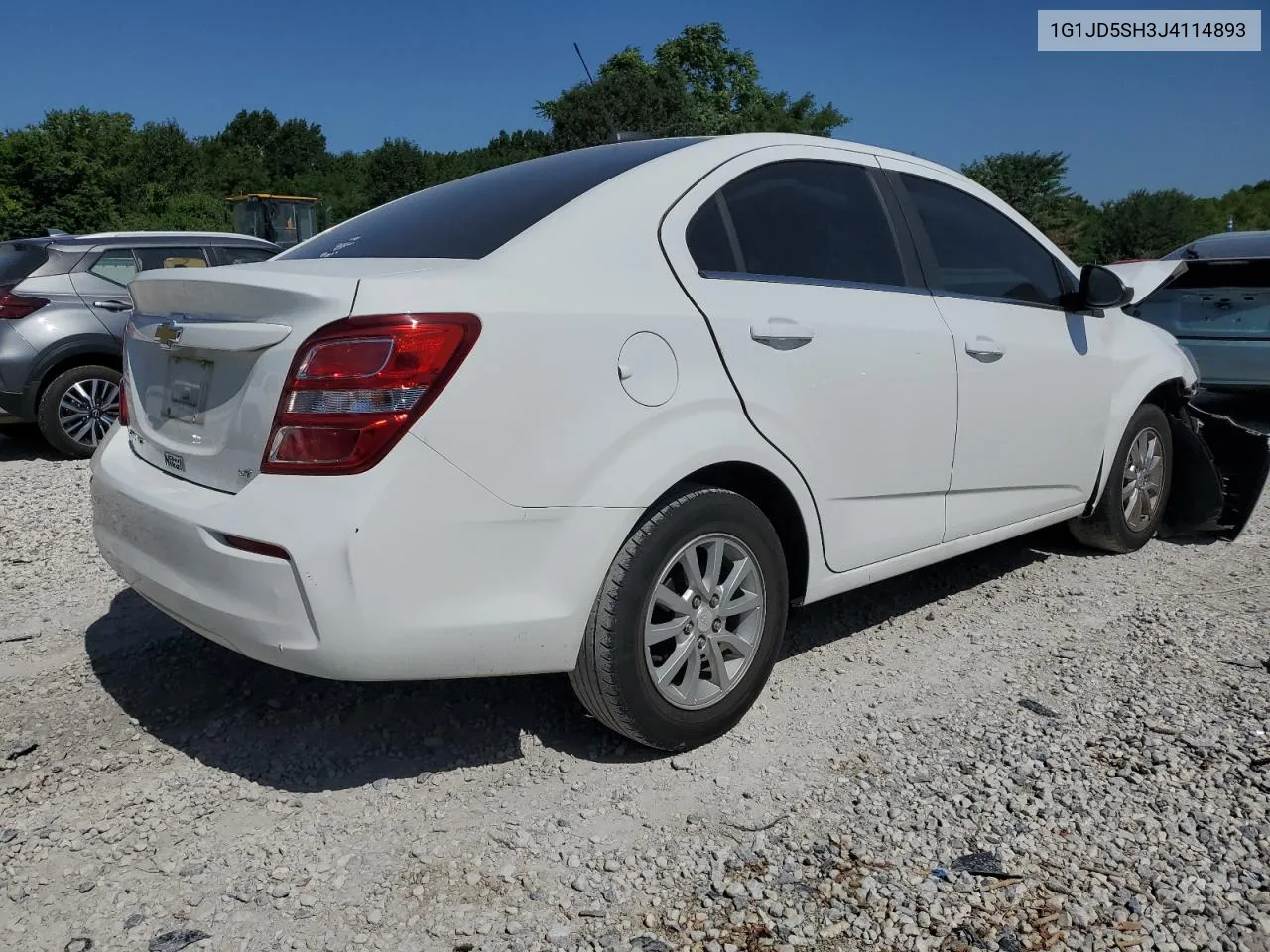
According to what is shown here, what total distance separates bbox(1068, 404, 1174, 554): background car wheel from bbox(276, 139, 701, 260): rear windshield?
2666 millimetres

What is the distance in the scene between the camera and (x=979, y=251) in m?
3.84

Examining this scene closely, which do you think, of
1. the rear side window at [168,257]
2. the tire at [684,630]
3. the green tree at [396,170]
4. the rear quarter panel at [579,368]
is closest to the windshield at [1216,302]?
the tire at [684,630]

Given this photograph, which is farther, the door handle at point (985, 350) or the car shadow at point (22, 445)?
the car shadow at point (22, 445)

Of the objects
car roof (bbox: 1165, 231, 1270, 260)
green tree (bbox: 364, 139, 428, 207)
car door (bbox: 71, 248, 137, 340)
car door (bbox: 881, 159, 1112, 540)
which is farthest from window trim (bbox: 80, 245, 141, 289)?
green tree (bbox: 364, 139, 428, 207)

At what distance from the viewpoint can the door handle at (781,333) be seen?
2.79 metres

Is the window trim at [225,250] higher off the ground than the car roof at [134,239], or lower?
lower

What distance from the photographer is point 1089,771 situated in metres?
2.72

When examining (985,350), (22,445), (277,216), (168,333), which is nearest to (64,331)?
(22,445)

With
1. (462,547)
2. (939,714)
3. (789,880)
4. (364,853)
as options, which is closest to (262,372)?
(462,547)

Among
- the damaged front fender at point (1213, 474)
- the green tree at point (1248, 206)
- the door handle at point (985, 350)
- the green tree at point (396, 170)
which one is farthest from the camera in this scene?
the green tree at point (396, 170)

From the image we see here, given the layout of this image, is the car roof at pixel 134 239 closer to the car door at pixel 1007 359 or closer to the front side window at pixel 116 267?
the front side window at pixel 116 267

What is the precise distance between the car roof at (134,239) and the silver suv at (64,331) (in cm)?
1

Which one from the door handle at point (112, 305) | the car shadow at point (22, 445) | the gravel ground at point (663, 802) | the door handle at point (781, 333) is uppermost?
the door handle at point (112, 305)

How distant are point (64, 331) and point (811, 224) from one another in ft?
20.2
